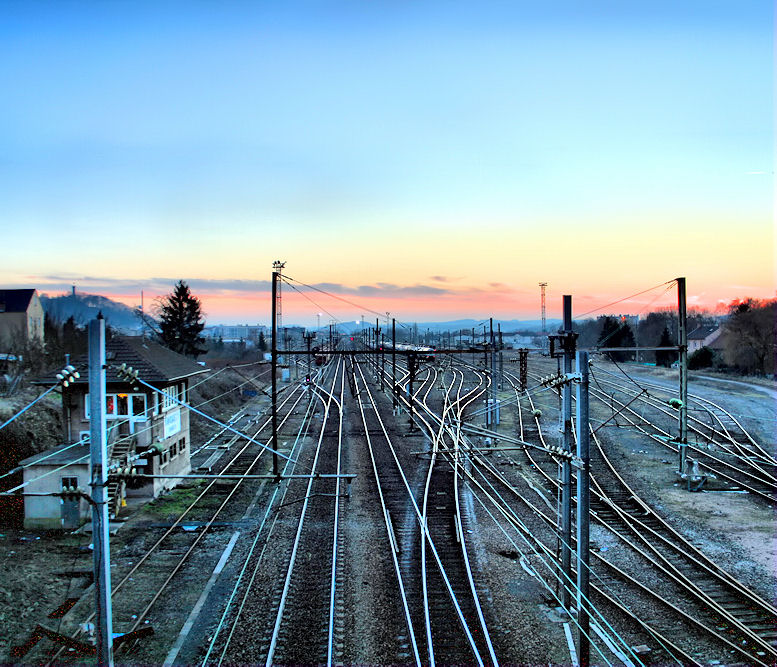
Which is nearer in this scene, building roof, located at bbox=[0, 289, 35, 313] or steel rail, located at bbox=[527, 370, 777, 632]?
steel rail, located at bbox=[527, 370, 777, 632]

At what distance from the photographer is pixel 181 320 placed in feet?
178

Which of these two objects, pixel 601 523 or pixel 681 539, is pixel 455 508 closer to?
pixel 601 523

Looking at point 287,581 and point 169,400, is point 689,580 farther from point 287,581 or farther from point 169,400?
point 169,400

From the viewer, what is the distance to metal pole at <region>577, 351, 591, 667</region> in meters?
8.48

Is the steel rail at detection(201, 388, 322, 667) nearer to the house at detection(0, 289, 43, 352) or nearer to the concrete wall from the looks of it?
the concrete wall

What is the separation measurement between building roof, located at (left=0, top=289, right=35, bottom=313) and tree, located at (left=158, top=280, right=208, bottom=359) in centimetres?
1127

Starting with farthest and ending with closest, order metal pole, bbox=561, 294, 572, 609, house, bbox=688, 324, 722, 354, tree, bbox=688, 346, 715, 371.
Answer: house, bbox=688, 324, 722, 354, tree, bbox=688, 346, 715, 371, metal pole, bbox=561, 294, 572, 609

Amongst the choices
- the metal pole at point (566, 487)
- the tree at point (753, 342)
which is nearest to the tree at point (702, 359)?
the tree at point (753, 342)

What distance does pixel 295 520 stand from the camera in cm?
1648

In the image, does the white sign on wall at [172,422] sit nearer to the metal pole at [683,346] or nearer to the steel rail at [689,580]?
the steel rail at [689,580]

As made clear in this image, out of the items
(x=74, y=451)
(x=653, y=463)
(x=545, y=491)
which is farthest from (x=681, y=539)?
(x=74, y=451)

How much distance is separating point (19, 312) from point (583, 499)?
5512 cm

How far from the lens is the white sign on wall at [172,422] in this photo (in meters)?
20.3

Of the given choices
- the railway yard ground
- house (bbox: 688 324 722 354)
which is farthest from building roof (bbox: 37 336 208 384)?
house (bbox: 688 324 722 354)
